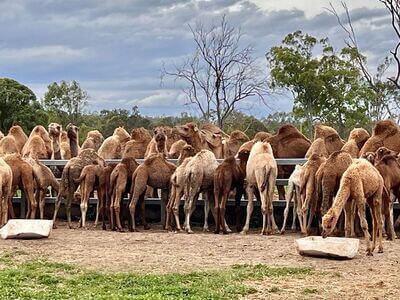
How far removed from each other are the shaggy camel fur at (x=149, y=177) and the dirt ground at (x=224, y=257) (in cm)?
70

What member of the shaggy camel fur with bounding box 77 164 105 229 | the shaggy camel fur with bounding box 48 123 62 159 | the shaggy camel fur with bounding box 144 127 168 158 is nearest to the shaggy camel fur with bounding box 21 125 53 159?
the shaggy camel fur with bounding box 48 123 62 159

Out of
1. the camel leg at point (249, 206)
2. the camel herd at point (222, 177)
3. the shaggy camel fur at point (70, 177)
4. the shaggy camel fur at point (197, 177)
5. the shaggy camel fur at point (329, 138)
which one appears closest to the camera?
the camel herd at point (222, 177)

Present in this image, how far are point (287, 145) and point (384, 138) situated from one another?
2.28m

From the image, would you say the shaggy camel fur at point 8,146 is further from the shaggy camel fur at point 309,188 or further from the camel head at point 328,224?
the camel head at point 328,224

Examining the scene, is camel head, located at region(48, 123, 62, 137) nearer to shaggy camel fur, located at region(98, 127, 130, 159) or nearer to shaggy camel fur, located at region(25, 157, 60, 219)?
shaggy camel fur, located at region(98, 127, 130, 159)

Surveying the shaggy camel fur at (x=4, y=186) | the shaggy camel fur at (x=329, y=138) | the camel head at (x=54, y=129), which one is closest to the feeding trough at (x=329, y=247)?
the shaggy camel fur at (x=329, y=138)

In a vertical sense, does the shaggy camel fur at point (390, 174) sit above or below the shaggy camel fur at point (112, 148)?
below

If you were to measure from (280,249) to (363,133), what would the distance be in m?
4.57

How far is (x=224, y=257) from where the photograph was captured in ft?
33.3

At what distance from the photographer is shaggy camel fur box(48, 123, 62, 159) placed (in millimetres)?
17031

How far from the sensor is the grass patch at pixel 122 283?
7.39 metres

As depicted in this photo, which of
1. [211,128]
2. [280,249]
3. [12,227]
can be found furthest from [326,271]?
[211,128]

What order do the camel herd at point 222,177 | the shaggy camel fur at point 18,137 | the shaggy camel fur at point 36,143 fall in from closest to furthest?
1. the camel herd at point 222,177
2. the shaggy camel fur at point 36,143
3. the shaggy camel fur at point 18,137

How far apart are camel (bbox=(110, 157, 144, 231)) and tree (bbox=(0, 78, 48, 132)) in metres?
21.3
